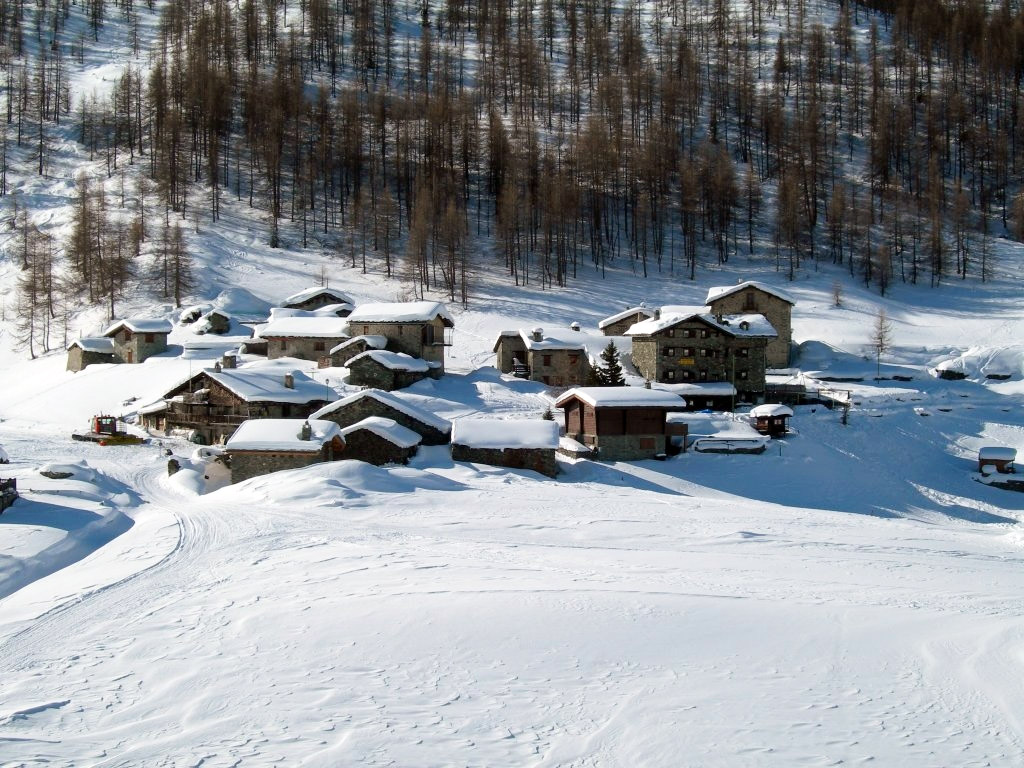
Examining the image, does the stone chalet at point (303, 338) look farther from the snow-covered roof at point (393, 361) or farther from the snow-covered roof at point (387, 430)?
the snow-covered roof at point (387, 430)

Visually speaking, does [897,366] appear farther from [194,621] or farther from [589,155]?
[194,621]

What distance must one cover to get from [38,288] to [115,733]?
215ft

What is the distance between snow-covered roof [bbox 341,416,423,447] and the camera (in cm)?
3528

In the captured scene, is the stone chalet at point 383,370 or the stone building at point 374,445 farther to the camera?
the stone chalet at point 383,370

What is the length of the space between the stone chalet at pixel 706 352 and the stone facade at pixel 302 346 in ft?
61.5

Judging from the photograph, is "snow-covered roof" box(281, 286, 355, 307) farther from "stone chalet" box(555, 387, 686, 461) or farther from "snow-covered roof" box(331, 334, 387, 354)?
"stone chalet" box(555, 387, 686, 461)

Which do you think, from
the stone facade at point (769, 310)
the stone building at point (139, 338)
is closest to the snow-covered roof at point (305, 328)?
the stone building at point (139, 338)

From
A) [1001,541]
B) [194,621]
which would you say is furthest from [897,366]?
[194,621]

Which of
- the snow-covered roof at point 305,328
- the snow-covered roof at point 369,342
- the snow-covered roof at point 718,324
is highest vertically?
the snow-covered roof at point 718,324

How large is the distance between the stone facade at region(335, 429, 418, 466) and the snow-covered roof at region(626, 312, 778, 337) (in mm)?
19071

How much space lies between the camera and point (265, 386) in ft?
139

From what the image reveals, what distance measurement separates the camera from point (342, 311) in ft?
191

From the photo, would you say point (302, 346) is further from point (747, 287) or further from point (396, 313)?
point (747, 287)

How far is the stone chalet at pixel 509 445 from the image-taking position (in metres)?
34.8
